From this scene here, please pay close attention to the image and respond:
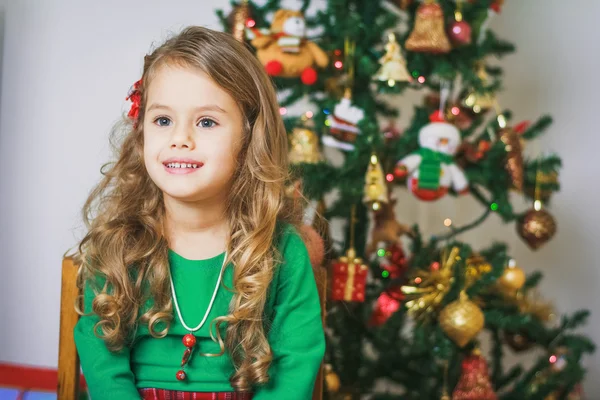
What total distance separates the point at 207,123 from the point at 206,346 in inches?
13.9

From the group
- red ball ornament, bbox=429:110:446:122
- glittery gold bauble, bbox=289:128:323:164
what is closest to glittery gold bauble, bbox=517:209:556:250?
red ball ornament, bbox=429:110:446:122

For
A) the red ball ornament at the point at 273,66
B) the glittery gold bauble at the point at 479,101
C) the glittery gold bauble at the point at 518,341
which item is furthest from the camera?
the glittery gold bauble at the point at 518,341

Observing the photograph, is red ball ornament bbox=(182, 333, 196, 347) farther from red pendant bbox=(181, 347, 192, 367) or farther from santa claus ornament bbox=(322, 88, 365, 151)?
santa claus ornament bbox=(322, 88, 365, 151)

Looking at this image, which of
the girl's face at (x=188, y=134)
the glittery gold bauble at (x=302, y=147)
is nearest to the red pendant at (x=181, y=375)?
the girl's face at (x=188, y=134)

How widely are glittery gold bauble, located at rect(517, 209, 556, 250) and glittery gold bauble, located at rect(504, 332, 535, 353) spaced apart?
0.27 m

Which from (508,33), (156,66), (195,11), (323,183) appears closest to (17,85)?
(195,11)

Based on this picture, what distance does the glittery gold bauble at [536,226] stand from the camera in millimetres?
1894

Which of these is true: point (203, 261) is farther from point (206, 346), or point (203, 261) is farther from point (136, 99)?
point (136, 99)

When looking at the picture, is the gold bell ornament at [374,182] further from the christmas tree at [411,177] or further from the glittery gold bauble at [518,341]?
the glittery gold bauble at [518,341]

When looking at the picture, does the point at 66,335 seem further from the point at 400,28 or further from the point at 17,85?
the point at 400,28

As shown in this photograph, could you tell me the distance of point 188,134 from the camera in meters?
1.08

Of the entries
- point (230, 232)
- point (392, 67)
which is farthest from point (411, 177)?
point (230, 232)

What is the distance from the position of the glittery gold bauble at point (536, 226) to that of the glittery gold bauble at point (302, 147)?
0.62m

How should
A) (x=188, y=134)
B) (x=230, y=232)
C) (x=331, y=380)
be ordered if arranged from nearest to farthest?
(x=188, y=134), (x=230, y=232), (x=331, y=380)
